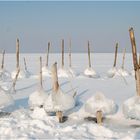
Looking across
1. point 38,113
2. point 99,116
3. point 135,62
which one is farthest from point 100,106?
point 38,113

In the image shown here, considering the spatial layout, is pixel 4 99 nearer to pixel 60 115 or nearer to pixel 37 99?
pixel 37 99

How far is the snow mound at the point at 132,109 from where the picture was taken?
587cm

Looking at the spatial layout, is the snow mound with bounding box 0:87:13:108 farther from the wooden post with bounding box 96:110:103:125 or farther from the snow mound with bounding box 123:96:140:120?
the snow mound with bounding box 123:96:140:120

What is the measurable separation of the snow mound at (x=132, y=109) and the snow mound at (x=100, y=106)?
27cm

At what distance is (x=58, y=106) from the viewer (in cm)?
625

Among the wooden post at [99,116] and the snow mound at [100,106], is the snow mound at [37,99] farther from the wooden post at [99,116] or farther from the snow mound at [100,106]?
the wooden post at [99,116]

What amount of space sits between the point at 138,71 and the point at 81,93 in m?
2.67

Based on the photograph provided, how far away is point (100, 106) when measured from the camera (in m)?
6.17

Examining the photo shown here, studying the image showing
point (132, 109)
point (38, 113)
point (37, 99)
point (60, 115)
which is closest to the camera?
point (132, 109)

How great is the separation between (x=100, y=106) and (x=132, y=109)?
1.90 ft

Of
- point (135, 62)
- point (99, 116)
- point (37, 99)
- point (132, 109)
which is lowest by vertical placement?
point (99, 116)

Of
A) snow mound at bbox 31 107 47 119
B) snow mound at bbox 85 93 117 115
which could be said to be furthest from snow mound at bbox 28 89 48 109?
snow mound at bbox 85 93 117 115

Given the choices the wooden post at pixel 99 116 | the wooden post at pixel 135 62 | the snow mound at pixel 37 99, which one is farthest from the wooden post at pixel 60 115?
the wooden post at pixel 135 62

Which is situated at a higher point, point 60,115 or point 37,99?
point 37,99
